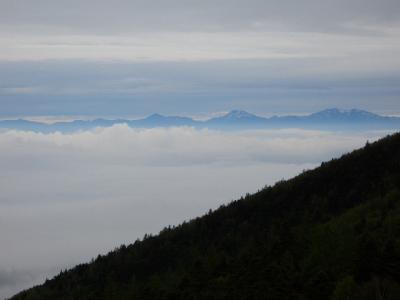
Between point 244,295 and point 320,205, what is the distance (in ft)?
79.9

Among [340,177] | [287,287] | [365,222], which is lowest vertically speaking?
[287,287]

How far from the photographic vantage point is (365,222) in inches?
1404

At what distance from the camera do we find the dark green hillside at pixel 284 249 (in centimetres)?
2738

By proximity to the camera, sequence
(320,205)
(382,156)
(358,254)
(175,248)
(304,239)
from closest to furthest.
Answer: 1. (358,254)
2. (304,239)
3. (320,205)
4. (382,156)
5. (175,248)

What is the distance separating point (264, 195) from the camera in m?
64.2

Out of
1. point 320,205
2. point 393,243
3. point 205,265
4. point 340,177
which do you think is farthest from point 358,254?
point 340,177

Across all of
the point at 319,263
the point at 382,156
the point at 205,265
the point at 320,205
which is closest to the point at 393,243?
the point at 319,263

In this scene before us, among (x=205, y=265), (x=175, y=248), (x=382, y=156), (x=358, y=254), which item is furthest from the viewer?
(x=175, y=248)

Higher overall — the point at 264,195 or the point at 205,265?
the point at 264,195

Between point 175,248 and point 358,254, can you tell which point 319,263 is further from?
point 175,248

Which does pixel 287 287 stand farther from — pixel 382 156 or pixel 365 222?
pixel 382 156

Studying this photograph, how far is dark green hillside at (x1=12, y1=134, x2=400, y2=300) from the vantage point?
27375 millimetres

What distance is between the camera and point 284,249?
36.1 m

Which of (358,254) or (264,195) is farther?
(264,195)
